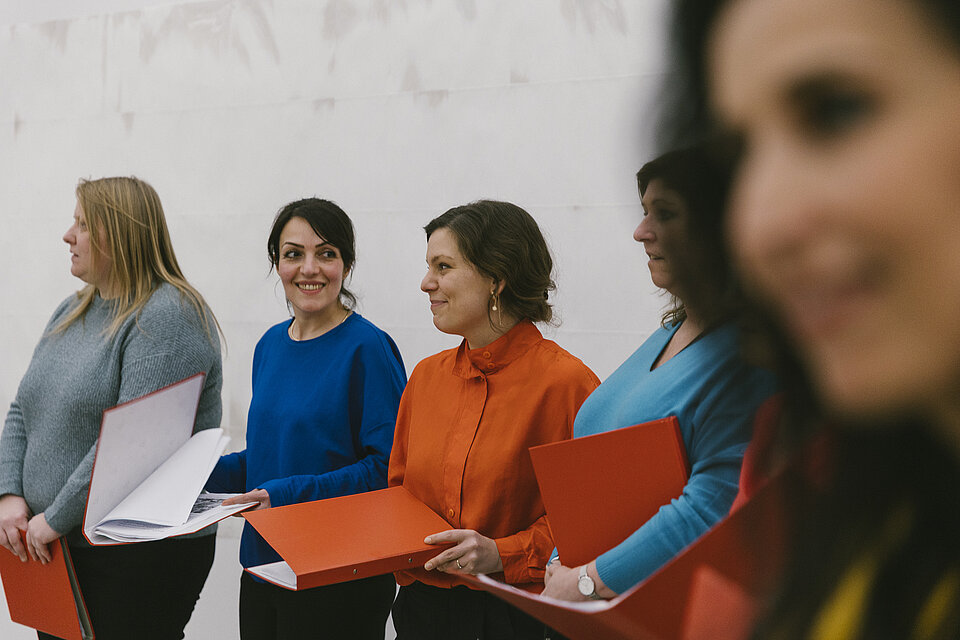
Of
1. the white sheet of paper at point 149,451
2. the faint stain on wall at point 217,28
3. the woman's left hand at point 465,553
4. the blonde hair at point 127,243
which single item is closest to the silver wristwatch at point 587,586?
the woman's left hand at point 465,553

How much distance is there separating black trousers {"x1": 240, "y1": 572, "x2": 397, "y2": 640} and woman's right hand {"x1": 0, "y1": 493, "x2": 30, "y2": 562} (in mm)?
543

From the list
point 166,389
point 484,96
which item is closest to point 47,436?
point 166,389

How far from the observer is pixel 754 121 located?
202 millimetres

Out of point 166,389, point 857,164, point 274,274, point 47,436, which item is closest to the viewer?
point 857,164

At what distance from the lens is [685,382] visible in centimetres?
99

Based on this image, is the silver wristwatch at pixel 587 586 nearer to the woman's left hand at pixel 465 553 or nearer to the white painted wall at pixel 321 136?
the woman's left hand at pixel 465 553

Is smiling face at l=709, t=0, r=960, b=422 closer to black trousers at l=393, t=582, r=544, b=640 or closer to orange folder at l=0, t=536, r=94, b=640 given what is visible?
black trousers at l=393, t=582, r=544, b=640

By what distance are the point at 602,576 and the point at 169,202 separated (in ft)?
9.13

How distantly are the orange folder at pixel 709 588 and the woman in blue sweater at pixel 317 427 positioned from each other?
138cm

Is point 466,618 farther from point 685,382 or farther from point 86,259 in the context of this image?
point 86,259

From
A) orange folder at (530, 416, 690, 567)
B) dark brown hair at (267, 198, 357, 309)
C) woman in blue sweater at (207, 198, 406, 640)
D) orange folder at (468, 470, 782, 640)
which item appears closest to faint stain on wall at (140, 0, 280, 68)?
dark brown hair at (267, 198, 357, 309)

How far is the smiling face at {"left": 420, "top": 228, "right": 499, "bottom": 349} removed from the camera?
169 cm

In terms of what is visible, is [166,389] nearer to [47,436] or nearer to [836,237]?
[47,436]

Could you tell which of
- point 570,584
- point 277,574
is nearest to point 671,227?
point 570,584
